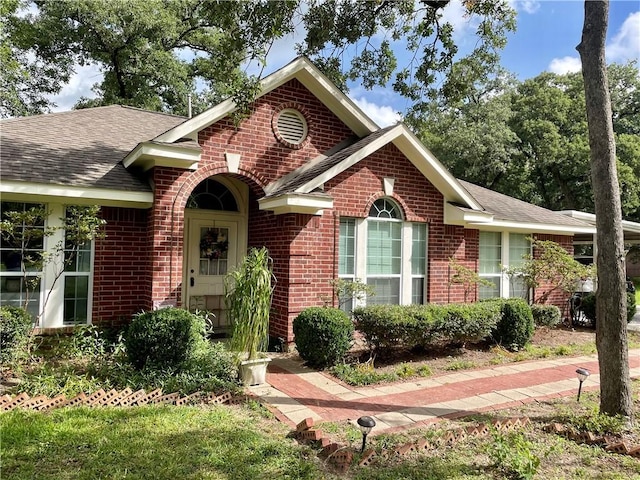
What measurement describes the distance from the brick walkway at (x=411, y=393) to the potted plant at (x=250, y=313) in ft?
1.16

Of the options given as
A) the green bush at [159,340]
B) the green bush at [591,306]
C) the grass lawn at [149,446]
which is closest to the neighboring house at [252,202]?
the green bush at [159,340]

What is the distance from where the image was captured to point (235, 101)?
303 inches

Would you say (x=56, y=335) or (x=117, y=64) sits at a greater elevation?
(x=117, y=64)

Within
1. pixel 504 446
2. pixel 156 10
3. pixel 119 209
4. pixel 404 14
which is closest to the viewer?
pixel 504 446

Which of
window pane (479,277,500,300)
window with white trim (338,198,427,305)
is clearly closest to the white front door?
window with white trim (338,198,427,305)

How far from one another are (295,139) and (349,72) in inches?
80.2

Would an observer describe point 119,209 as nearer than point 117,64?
Yes

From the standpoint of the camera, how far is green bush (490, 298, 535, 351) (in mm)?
8883

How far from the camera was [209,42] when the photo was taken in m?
23.7

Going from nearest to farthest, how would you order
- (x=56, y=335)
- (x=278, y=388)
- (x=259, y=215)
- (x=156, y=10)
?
(x=278, y=388), (x=56, y=335), (x=259, y=215), (x=156, y=10)

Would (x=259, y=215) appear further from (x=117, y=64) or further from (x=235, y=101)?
(x=117, y=64)

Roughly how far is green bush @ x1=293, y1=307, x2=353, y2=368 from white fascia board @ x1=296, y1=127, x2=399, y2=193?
2.28m

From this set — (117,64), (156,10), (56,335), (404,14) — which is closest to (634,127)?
(404,14)

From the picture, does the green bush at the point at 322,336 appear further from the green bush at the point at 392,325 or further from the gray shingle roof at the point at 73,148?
the gray shingle roof at the point at 73,148
